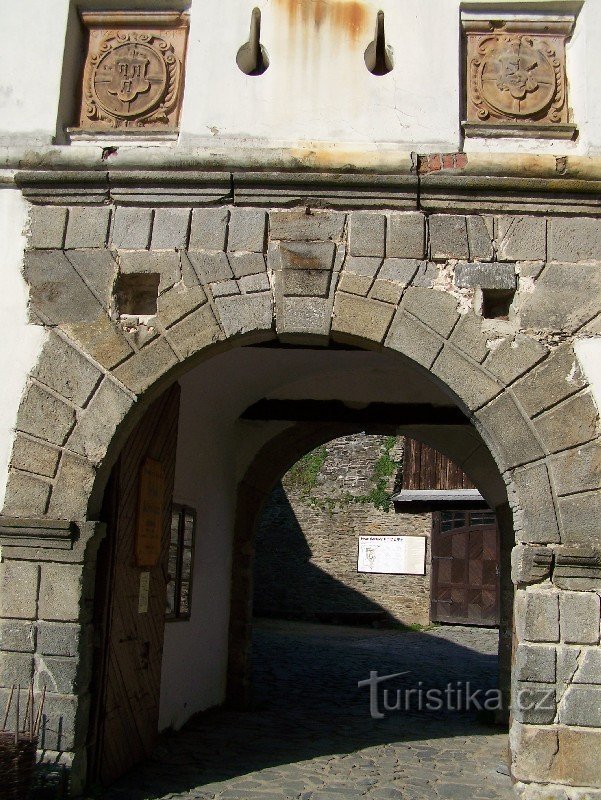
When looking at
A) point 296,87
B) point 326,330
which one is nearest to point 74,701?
point 326,330

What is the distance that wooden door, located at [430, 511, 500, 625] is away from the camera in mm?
15852

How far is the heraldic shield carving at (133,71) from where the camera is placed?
4770 mm

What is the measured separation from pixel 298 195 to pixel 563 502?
1.96 meters

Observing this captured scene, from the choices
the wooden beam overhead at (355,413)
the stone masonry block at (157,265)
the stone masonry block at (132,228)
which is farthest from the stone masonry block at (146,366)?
the wooden beam overhead at (355,413)

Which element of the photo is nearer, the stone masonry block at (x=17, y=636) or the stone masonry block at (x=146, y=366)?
the stone masonry block at (x=17, y=636)

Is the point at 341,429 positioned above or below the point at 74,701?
above

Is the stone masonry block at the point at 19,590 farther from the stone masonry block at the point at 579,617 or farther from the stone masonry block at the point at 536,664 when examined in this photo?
the stone masonry block at the point at 579,617

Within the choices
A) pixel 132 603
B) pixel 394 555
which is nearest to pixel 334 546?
pixel 394 555

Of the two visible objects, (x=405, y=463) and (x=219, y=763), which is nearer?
(x=219, y=763)

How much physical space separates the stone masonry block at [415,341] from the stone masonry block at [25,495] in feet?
5.92

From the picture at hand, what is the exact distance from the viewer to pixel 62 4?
15.8 feet

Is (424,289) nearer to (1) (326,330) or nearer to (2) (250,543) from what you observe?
(1) (326,330)

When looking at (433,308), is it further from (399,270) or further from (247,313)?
(247,313)

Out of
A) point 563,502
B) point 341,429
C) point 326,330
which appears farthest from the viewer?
point 341,429
